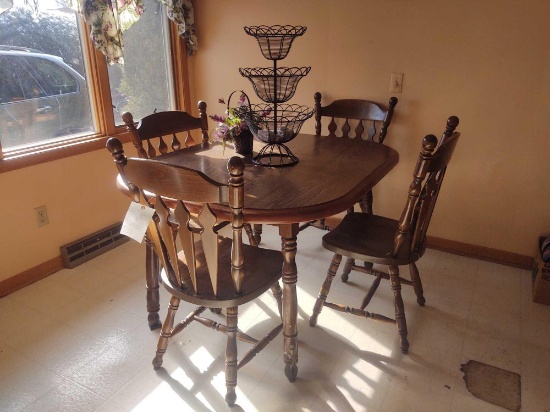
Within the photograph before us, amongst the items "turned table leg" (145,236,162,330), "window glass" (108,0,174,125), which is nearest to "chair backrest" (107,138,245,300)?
"turned table leg" (145,236,162,330)

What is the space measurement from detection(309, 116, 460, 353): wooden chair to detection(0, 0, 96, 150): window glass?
174cm

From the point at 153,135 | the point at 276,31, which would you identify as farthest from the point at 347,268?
the point at 276,31

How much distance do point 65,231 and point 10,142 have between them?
0.58 metres

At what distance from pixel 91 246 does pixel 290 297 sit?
162cm

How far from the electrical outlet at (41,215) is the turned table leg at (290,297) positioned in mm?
1597

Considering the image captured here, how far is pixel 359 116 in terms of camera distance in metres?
2.47

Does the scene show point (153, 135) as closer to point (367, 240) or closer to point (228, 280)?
point (228, 280)

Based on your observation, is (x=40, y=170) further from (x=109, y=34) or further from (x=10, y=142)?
(x=109, y=34)

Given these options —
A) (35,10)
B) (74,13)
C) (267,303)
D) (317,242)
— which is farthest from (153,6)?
(267,303)

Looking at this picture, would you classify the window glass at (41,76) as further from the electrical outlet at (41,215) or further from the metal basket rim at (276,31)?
the metal basket rim at (276,31)

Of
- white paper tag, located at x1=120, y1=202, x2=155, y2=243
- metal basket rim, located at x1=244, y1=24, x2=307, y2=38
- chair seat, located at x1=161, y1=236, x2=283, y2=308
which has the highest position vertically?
metal basket rim, located at x1=244, y1=24, x2=307, y2=38

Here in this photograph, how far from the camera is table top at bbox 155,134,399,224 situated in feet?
4.23

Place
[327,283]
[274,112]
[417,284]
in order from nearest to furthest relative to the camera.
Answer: [274,112] → [327,283] → [417,284]

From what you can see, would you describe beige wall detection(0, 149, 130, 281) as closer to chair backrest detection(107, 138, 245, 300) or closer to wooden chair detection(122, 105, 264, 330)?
wooden chair detection(122, 105, 264, 330)
